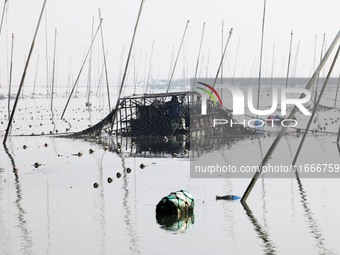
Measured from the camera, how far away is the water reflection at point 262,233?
25.3m

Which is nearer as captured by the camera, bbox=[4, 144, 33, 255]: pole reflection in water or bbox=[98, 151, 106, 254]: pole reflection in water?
bbox=[4, 144, 33, 255]: pole reflection in water

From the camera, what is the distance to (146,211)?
105 feet

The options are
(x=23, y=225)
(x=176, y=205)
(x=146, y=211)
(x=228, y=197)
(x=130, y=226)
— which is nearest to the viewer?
(x=130, y=226)

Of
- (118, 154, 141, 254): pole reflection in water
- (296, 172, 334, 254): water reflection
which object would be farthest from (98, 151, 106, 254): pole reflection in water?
(296, 172, 334, 254): water reflection

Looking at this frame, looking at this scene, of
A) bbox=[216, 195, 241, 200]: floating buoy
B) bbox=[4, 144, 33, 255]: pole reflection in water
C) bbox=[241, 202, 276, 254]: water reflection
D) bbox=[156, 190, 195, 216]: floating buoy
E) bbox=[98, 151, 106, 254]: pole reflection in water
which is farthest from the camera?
bbox=[216, 195, 241, 200]: floating buoy

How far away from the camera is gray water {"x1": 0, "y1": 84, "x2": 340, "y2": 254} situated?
26000 millimetres

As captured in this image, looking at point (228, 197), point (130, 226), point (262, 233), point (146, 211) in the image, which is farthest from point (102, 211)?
point (262, 233)

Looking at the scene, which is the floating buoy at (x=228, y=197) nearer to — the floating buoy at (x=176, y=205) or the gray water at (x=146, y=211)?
the gray water at (x=146, y=211)

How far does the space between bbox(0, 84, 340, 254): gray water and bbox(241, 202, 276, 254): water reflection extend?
39 mm

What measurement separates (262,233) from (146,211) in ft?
20.7

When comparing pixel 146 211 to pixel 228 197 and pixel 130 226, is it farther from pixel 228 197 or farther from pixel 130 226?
pixel 228 197

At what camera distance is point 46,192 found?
124ft

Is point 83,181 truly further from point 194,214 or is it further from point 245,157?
point 245,157

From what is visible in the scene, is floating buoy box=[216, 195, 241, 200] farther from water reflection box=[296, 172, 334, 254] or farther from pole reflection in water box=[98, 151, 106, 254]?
pole reflection in water box=[98, 151, 106, 254]
